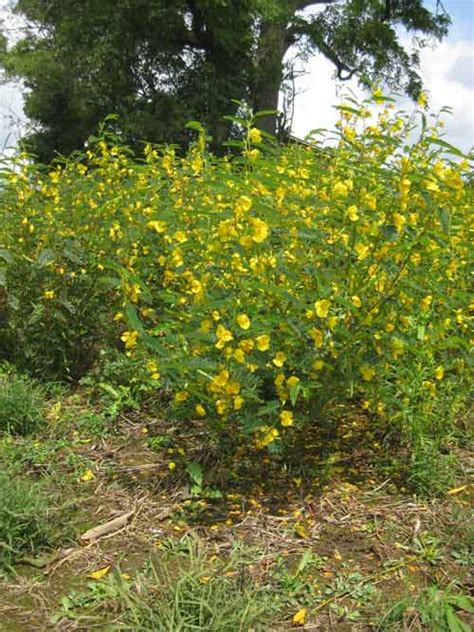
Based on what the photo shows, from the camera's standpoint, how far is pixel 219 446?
8.15ft

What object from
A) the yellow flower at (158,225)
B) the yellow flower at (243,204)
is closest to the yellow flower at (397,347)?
the yellow flower at (243,204)

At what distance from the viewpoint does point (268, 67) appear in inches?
518

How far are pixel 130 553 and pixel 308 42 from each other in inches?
552

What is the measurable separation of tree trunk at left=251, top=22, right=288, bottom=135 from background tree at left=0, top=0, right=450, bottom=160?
19 mm

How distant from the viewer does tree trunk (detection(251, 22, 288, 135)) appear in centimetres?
1319

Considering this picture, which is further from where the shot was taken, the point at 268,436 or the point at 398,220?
the point at 268,436

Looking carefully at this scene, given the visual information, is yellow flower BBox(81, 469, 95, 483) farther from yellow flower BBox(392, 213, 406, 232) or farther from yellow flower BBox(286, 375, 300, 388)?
yellow flower BBox(392, 213, 406, 232)

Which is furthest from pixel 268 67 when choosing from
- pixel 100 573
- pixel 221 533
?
pixel 100 573

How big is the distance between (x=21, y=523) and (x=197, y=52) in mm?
12689

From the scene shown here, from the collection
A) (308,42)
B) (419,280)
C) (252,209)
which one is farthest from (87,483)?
(308,42)

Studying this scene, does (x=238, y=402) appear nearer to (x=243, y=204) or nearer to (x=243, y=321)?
(x=243, y=321)

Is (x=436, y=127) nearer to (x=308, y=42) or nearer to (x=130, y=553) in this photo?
(x=130, y=553)

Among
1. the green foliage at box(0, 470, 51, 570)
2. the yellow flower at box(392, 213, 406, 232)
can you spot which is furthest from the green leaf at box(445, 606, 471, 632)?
the green foliage at box(0, 470, 51, 570)

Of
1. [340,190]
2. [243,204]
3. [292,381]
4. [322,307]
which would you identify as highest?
[340,190]
